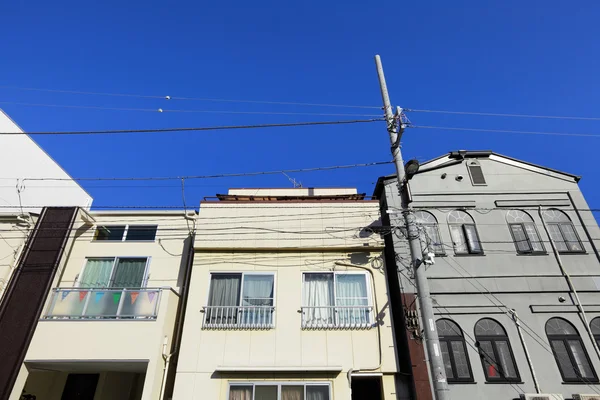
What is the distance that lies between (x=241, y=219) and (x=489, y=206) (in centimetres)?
893

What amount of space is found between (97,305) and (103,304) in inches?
6.7

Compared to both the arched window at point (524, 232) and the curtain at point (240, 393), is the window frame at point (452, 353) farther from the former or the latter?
the curtain at point (240, 393)

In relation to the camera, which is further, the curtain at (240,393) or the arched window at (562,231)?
the arched window at (562,231)

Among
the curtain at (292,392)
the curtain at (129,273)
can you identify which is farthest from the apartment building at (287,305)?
the curtain at (129,273)

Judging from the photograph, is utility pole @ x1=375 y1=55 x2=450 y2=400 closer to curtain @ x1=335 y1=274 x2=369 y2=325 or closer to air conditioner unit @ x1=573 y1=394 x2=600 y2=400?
curtain @ x1=335 y1=274 x2=369 y2=325

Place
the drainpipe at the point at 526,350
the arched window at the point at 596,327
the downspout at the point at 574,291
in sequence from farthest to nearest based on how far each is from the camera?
1. the arched window at the point at 596,327
2. the downspout at the point at 574,291
3. the drainpipe at the point at 526,350

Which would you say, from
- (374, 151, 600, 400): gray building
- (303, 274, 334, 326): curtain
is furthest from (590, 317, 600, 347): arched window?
(303, 274, 334, 326): curtain

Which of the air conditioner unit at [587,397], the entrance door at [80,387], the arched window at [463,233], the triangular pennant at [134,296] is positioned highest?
the arched window at [463,233]

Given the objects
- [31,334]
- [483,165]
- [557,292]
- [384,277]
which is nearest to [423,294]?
[384,277]

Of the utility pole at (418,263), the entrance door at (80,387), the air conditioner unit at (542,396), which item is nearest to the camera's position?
the utility pole at (418,263)

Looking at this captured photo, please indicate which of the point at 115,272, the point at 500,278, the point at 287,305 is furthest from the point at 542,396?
the point at 115,272

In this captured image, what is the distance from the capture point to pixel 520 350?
940 centimetres

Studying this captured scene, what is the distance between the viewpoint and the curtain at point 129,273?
1152 cm

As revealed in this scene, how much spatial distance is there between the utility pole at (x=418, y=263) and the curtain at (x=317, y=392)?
131 inches
